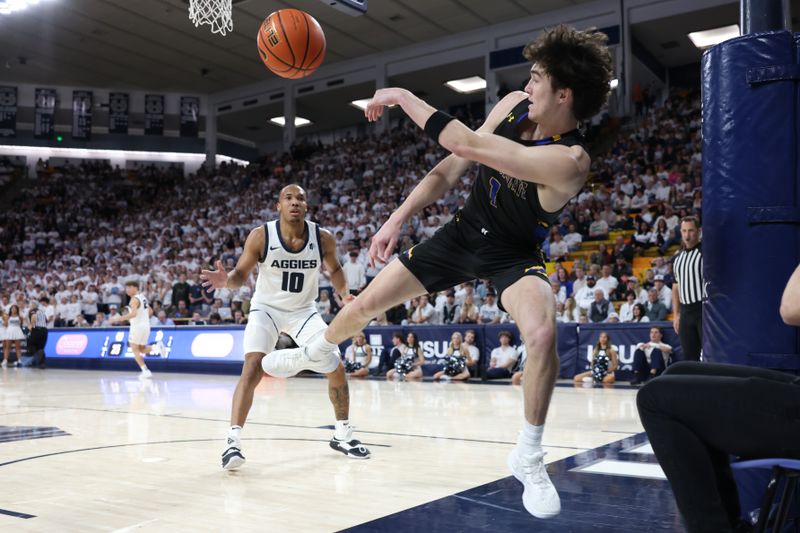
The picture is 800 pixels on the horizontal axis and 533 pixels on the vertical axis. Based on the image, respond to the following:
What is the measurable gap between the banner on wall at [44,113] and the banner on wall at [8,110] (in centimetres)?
81

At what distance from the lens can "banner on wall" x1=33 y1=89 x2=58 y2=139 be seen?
96.8ft

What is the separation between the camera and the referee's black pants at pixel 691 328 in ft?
23.0

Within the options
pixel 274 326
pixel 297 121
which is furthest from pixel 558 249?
pixel 297 121

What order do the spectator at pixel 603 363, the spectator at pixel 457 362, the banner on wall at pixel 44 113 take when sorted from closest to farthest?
the spectator at pixel 603 363 < the spectator at pixel 457 362 < the banner on wall at pixel 44 113

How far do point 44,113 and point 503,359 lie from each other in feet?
81.2

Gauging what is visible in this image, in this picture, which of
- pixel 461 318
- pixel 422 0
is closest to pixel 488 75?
pixel 422 0

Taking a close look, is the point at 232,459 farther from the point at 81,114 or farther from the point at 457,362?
the point at 81,114

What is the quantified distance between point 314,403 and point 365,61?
18413 millimetres

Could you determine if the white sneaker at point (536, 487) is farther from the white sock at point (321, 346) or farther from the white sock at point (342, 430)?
the white sock at point (342, 430)

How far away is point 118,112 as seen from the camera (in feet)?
97.6

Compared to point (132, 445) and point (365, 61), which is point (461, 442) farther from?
point (365, 61)

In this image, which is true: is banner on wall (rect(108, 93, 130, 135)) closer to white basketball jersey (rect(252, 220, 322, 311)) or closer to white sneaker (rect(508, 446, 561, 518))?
white basketball jersey (rect(252, 220, 322, 311))

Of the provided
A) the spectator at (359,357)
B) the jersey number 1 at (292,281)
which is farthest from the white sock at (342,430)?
the spectator at (359,357)

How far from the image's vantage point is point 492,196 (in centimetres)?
362
